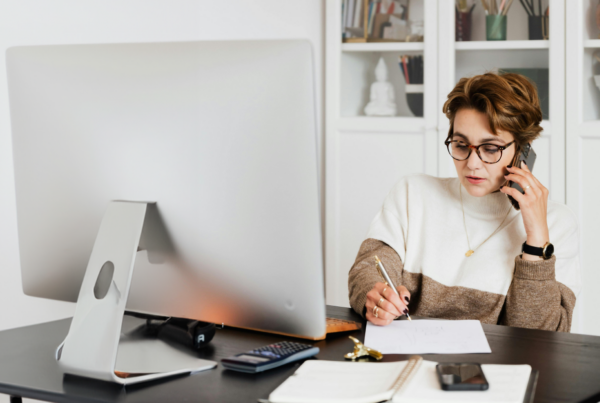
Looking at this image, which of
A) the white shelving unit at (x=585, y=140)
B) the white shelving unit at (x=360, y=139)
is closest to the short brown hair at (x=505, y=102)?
the white shelving unit at (x=585, y=140)

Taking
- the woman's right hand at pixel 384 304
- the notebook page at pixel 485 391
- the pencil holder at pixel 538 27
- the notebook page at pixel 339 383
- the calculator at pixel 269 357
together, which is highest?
the pencil holder at pixel 538 27

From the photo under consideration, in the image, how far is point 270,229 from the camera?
36.8 inches

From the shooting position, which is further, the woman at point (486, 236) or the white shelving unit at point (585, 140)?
the white shelving unit at point (585, 140)

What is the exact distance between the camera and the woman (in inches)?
56.6

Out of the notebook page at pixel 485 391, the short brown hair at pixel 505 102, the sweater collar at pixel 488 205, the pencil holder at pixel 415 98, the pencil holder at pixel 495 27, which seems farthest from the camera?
the pencil holder at pixel 415 98

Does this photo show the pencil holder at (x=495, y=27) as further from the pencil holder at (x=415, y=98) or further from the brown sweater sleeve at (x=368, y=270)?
the brown sweater sleeve at (x=368, y=270)

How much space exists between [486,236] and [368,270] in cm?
33

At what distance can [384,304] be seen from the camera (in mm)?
1257

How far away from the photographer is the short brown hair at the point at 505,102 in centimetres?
152

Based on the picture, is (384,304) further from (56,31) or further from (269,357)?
(56,31)

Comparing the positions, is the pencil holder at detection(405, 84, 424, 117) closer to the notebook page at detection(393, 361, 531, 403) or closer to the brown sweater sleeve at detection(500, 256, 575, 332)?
the brown sweater sleeve at detection(500, 256, 575, 332)

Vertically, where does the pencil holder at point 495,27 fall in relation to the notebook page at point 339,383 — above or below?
above

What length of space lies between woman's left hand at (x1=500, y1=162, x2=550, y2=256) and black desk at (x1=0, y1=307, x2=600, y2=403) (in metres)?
0.30

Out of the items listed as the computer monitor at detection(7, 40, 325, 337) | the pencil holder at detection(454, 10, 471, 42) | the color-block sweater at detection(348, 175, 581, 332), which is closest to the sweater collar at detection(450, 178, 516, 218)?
the color-block sweater at detection(348, 175, 581, 332)
